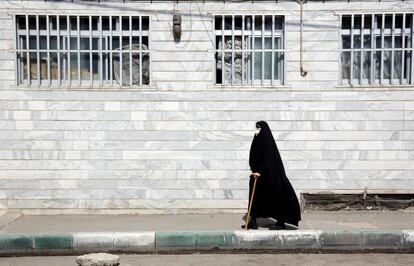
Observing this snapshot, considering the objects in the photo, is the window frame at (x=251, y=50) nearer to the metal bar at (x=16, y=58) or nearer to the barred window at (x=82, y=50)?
the barred window at (x=82, y=50)

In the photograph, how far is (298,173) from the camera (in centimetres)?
966

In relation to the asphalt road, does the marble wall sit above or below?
above

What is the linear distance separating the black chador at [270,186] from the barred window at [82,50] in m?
2.44

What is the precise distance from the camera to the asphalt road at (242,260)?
285 inches

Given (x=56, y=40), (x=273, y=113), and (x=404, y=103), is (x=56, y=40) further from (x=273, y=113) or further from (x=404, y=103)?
(x=404, y=103)

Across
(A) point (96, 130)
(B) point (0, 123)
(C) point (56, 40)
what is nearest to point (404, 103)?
(A) point (96, 130)

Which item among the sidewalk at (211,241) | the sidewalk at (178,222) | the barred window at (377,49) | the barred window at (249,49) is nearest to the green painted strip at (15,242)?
the sidewalk at (211,241)

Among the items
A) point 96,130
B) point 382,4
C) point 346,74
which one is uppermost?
point 382,4

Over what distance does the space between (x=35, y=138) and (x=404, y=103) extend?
233 inches

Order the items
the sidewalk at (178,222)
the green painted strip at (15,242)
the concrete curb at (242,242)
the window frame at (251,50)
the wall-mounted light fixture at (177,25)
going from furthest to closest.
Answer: the window frame at (251,50)
the wall-mounted light fixture at (177,25)
the sidewalk at (178,222)
the concrete curb at (242,242)
the green painted strip at (15,242)

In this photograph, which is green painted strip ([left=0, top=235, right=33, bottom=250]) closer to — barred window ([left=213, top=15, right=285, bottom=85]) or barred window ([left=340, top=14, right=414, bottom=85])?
barred window ([left=213, top=15, right=285, bottom=85])

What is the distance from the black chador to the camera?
8.27 meters

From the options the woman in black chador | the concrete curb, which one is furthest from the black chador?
the concrete curb

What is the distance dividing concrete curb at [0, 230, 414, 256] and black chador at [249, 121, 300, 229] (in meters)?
0.56
